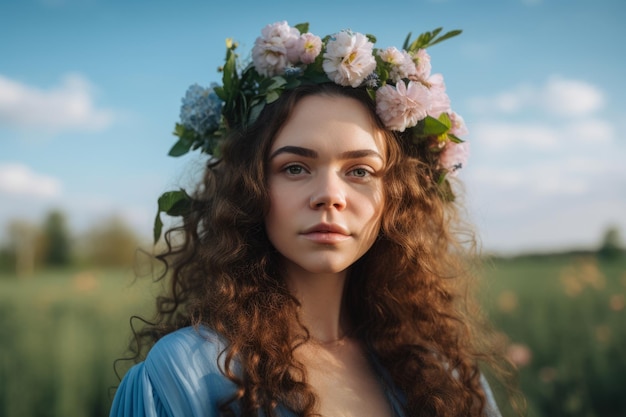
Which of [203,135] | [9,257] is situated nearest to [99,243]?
[9,257]

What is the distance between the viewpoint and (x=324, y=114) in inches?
75.7

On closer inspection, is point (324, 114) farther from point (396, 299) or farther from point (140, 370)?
A: point (140, 370)

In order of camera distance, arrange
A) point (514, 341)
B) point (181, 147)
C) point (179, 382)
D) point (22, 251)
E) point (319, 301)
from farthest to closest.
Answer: point (22, 251) < point (514, 341) < point (181, 147) < point (319, 301) < point (179, 382)

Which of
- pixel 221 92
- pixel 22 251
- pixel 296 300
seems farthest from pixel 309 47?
pixel 22 251

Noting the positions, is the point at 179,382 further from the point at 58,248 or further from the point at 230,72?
the point at 58,248

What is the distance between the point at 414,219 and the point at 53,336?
393 centimetres

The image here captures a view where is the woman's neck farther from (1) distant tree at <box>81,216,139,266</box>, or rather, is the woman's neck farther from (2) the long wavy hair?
(1) distant tree at <box>81,216,139,266</box>

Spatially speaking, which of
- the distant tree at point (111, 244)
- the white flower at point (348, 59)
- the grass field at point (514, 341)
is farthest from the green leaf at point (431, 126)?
the distant tree at point (111, 244)

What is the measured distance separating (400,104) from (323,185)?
1.46 ft

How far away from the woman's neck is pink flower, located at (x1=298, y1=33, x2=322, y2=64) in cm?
79

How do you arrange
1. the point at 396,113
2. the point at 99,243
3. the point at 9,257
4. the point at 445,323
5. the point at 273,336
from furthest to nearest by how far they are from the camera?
the point at 99,243 < the point at 9,257 < the point at 445,323 < the point at 396,113 < the point at 273,336

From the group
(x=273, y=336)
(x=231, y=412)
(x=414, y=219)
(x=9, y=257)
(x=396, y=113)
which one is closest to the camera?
(x=231, y=412)

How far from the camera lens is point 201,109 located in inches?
89.2

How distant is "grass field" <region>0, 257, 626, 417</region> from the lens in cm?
429
